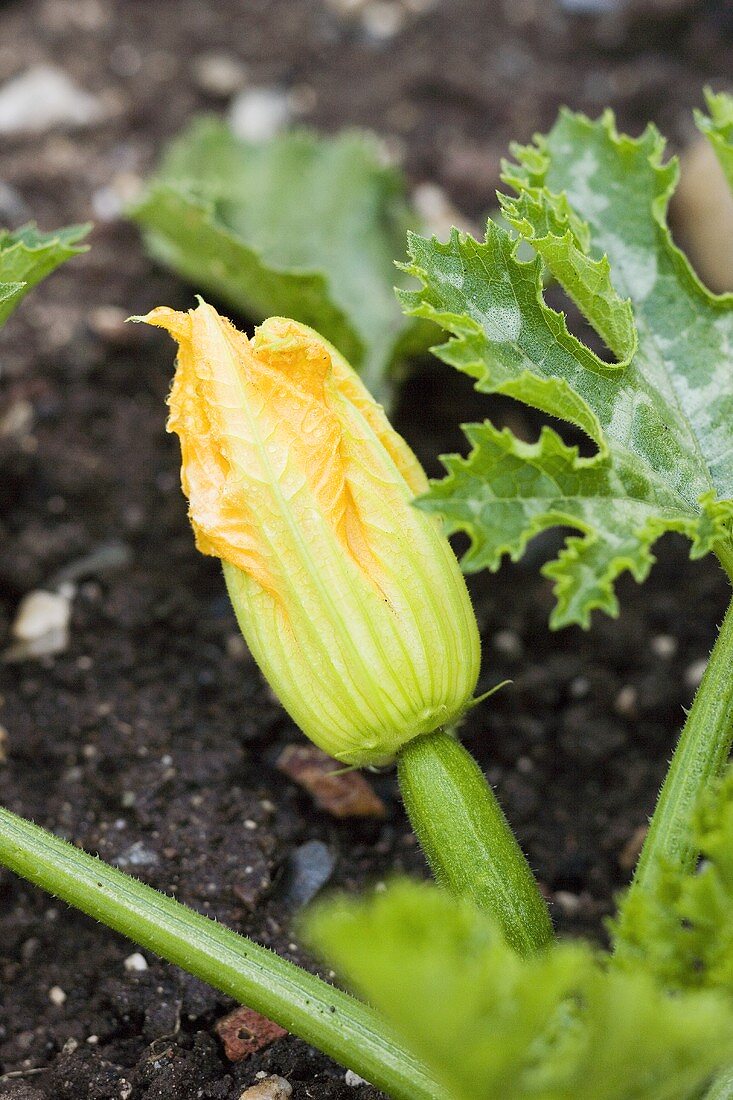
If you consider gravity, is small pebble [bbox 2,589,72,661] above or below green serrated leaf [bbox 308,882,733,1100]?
below

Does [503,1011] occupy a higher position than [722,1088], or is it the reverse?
[503,1011]

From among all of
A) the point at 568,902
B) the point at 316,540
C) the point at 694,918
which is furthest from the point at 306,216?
the point at 694,918

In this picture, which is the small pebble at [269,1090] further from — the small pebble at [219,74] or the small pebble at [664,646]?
the small pebble at [219,74]

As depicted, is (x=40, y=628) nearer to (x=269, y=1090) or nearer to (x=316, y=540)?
(x=316, y=540)

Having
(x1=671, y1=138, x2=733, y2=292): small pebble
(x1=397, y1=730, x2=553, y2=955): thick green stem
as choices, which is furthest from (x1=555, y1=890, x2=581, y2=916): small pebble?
(x1=671, y1=138, x2=733, y2=292): small pebble

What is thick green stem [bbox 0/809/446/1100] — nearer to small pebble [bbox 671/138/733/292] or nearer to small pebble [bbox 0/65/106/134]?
small pebble [bbox 671/138/733/292]

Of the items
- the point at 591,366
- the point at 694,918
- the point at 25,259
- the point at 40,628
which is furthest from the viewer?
the point at 40,628

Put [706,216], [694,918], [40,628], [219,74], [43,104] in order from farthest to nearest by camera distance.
A: [219,74], [43,104], [706,216], [40,628], [694,918]

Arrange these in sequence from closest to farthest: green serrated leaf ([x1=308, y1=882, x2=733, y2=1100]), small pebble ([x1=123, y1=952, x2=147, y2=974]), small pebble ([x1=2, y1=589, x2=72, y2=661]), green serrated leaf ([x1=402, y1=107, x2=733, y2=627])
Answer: green serrated leaf ([x1=308, y1=882, x2=733, y2=1100]) → green serrated leaf ([x1=402, y1=107, x2=733, y2=627]) → small pebble ([x1=123, y1=952, x2=147, y2=974]) → small pebble ([x1=2, y1=589, x2=72, y2=661])
